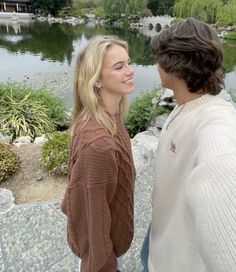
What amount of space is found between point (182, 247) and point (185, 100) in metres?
0.53

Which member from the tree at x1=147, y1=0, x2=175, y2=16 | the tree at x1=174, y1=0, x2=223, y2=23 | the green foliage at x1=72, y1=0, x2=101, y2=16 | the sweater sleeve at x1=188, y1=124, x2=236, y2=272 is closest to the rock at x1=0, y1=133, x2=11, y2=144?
the sweater sleeve at x1=188, y1=124, x2=236, y2=272

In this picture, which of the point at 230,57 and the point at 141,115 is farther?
the point at 230,57

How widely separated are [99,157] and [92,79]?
1.17ft

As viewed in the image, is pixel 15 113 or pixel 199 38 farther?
pixel 15 113

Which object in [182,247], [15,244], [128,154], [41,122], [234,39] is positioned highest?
[128,154]

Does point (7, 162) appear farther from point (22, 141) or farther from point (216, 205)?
point (216, 205)

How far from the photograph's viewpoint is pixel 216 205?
20.0 inches

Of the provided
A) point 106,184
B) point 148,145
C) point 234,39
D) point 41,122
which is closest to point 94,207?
point 106,184

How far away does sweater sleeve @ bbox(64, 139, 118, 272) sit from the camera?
1192 mm

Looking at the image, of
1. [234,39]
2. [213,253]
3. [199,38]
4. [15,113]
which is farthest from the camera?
[234,39]

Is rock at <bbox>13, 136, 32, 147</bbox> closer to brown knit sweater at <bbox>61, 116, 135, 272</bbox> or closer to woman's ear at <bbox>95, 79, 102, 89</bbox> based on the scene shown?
brown knit sweater at <bbox>61, 116, 135, 272</bbox>

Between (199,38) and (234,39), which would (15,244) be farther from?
(234,39)

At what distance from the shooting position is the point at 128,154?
1.38 metres

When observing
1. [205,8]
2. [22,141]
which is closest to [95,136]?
[22,141]
